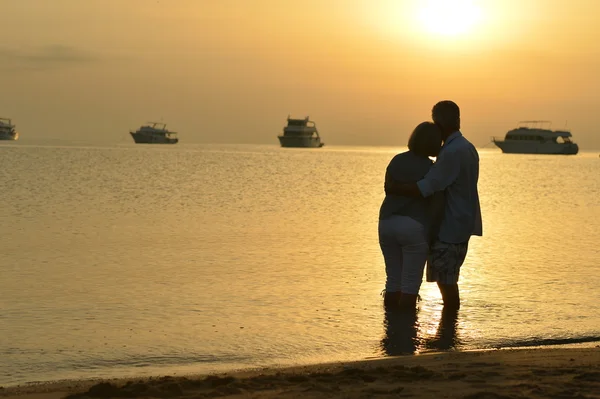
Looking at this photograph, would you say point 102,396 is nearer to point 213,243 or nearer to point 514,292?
point 514,292

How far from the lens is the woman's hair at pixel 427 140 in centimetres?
815

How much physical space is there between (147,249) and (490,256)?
559cm

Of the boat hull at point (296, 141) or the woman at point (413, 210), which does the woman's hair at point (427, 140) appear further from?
the boat hull at point (296, 141)

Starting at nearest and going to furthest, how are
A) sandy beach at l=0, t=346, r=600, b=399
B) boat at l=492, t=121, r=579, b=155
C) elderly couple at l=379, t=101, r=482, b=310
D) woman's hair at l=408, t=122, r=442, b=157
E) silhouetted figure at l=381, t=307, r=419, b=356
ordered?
sandy beach at l=0, t=346, r=600, b=399 → silhouetted figure at l=381, t=307, r=419, b=356 → elderly couple at l=379, t=101, r=482, b=310 → woman's hair at l=408, t=122, r=442, b=157 → boat at l=492, t=121, r=579, b=155

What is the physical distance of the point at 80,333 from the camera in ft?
27.8

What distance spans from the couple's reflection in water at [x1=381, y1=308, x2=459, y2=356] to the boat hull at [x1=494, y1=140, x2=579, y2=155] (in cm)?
13878

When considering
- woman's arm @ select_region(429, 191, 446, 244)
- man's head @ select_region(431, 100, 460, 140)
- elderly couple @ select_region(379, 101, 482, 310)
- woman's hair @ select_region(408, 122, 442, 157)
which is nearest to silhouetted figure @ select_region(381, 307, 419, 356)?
elderly couple @ select_region(379, 101, 482, 310)

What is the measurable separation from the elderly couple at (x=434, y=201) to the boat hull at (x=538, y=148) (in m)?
139

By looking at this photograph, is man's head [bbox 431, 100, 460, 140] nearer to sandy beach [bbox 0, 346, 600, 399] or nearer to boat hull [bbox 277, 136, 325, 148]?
sandy beach [bbox 0, 346, 600, 399]

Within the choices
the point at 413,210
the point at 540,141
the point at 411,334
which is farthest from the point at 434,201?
the point at 540,141

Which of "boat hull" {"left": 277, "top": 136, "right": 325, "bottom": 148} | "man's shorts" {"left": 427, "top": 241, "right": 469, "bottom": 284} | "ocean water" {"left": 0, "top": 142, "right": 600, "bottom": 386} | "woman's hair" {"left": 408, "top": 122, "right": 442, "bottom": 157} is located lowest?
"ocean water" {"left": 0, "top": 142, "right": 600, "bottom": 386}

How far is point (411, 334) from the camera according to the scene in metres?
8.27

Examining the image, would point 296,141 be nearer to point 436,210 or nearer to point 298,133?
point 298,133

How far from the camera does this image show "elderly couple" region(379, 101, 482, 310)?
803 cm
